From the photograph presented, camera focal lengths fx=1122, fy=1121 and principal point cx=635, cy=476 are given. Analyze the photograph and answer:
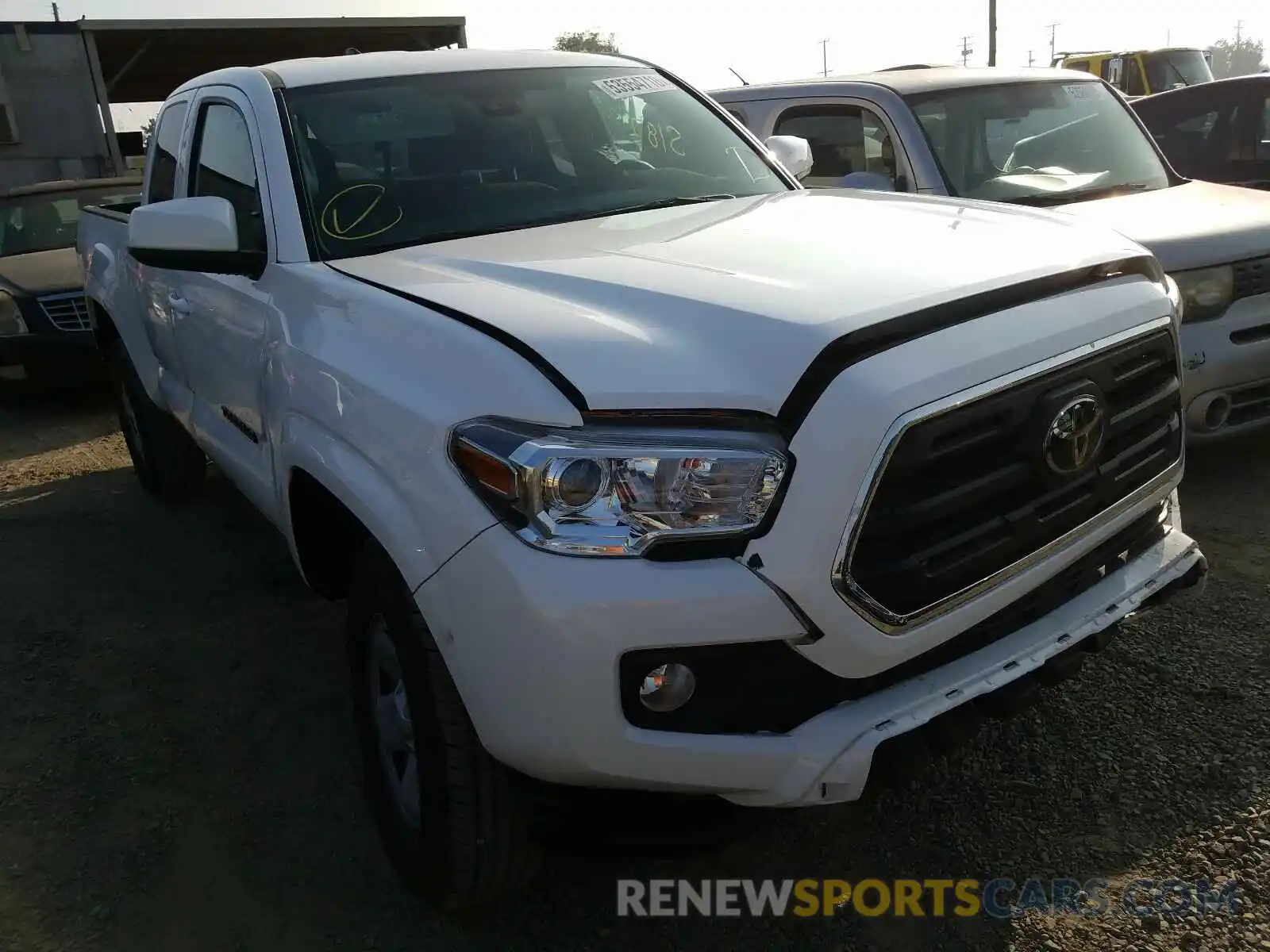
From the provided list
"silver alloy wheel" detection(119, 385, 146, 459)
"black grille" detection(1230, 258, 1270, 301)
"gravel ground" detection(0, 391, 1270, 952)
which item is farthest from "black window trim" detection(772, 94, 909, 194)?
"silver alloy wheel" detection(119, 385, 146, 459)

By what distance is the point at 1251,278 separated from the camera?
13.9ft

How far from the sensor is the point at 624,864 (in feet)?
8.09

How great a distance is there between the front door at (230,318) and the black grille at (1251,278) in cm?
347

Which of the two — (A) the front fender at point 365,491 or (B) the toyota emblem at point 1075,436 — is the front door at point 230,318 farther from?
(B) the toyota emblem at point 1075,436

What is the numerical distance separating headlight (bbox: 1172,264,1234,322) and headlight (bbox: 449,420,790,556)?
3050mm

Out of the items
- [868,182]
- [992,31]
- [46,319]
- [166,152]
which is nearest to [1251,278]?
[868,182]

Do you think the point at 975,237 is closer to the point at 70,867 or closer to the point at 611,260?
the point at 611,260

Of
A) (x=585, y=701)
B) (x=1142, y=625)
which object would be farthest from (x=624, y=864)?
(x=1142, y=625)

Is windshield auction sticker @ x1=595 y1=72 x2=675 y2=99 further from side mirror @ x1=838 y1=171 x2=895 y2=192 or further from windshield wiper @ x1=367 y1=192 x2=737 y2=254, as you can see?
side mirror @ x1=838 y1=171 x2=895 y2=192

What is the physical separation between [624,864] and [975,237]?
5.17ft

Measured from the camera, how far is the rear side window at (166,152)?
4055 mm

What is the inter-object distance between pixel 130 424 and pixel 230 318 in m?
2.65

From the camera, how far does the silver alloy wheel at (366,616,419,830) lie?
2.30 meters

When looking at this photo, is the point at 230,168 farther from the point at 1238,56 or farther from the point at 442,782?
the point at 1238,56
